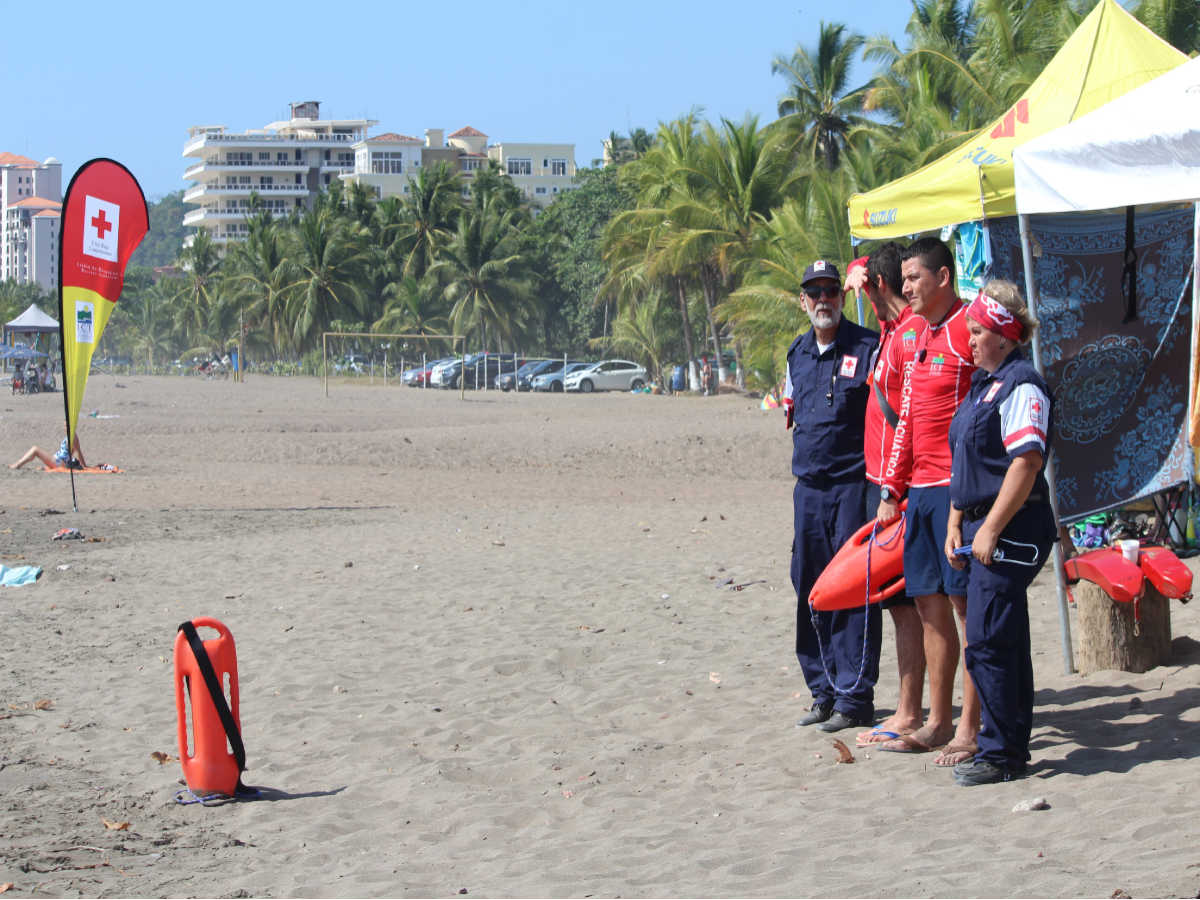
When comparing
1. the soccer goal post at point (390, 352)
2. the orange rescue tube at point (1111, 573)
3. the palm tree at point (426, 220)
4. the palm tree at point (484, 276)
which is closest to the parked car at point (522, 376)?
the palm tree at point (484, 276)

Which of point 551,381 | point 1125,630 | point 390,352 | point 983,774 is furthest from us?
point 390,352

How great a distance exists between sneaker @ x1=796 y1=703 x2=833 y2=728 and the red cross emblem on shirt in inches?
345

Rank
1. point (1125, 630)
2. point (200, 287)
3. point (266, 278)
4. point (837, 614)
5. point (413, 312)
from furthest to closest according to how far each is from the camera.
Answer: point (200, 287), point (266, 278), point (413, 312), point (1125, 630), point (837, 614)

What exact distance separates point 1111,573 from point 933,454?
145 cm

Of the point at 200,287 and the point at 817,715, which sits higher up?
the point at 200,287

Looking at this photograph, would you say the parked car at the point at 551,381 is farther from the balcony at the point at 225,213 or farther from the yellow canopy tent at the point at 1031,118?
the balcony at the point at 225,213

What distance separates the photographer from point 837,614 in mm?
5508

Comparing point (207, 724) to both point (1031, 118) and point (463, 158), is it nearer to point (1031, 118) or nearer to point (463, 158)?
point (1031, 118)

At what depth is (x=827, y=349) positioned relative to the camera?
18.0 feet

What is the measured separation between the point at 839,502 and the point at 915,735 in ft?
3.27

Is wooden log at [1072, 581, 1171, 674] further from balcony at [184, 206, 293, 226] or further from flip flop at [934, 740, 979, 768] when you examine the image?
balcony at [184, 206, 293, 226]

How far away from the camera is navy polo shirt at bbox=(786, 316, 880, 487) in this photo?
17.7 feet

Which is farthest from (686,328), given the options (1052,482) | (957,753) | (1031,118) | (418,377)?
(957,753)

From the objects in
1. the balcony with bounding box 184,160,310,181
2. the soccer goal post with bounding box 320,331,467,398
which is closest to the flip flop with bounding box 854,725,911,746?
the soccer goal post with bounding box 320,331,467,398
